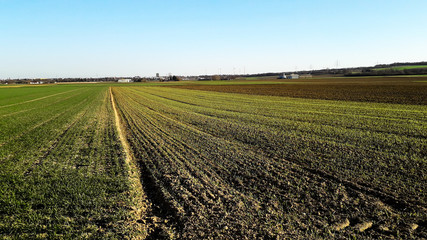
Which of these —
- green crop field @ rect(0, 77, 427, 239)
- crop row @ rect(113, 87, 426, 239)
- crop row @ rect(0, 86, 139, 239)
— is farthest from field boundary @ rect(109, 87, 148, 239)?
crop row @ rect(113, 87, 426, 239)

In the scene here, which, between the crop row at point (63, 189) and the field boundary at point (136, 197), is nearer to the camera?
the crop row at point (63, 189)

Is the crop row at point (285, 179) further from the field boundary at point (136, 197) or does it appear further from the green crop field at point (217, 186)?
the field boundary at point (136, 197)

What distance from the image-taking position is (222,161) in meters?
8.23

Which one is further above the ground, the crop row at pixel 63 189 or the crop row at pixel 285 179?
the crop row at pixel 63 189

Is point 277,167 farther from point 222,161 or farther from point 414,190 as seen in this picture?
point 414,190

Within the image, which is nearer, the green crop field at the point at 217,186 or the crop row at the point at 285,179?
the green crop field at the point at 217,186

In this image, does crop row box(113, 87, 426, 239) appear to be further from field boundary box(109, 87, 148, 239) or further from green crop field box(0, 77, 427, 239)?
field boundary box(109, 87, 148, 239)

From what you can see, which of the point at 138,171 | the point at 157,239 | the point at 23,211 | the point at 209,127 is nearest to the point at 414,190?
the point at 157,239

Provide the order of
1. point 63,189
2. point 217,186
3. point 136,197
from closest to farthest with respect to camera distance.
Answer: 1. point 136,197
2. point 63,189
3. point 217,186

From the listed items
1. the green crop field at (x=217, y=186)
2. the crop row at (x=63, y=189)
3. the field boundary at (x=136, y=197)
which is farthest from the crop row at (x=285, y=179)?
the crop row at (x=63, y=189)

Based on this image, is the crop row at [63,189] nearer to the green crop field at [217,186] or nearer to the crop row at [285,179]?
the green crop field at [217,186]

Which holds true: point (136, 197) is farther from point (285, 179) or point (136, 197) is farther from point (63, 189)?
point (285, 179)

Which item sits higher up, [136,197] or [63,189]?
[63,189]

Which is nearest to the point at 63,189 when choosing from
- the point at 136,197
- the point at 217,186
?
the point at 136,197
